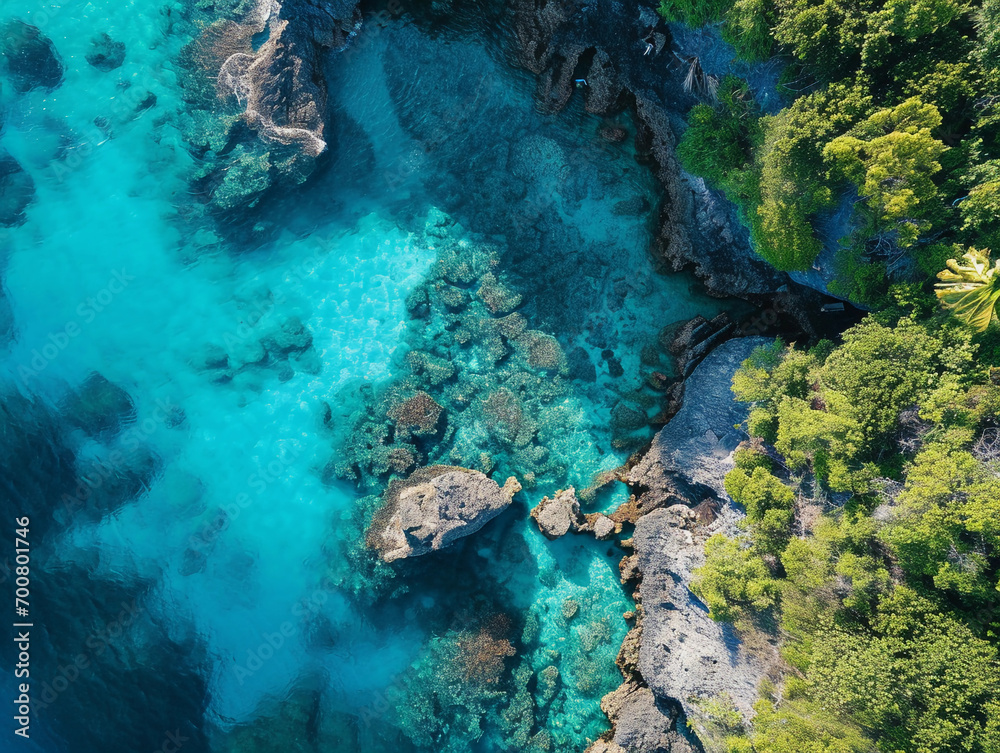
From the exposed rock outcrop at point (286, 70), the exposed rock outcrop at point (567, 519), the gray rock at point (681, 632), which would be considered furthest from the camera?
the exposed rock outcrop at point (567, 519)

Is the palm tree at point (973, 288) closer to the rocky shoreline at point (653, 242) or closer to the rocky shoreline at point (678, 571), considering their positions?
the rocky shoreline at point (653, 242)

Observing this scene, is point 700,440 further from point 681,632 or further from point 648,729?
point 648,729

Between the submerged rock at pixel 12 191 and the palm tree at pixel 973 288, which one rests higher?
the submerged rock at pixel 12 191

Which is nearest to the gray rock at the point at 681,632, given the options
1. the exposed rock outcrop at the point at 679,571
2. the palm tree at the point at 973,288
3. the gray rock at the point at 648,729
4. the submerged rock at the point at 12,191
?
the exposed rock outcrop at the point at 679,571

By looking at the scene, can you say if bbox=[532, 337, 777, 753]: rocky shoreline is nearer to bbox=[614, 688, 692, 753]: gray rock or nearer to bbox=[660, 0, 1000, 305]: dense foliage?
bbox=[614, 688, 692, 753]: gray rock

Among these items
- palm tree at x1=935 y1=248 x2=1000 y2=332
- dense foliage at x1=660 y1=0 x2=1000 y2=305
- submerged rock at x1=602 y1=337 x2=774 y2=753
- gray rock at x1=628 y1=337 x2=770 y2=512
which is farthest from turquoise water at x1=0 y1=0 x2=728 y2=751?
palm tree at x1=935 y1=248 x2=1000 y2=332

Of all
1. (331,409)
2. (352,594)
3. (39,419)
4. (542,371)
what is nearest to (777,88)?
(542,371)

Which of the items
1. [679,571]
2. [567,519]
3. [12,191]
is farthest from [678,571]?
[12,191]
